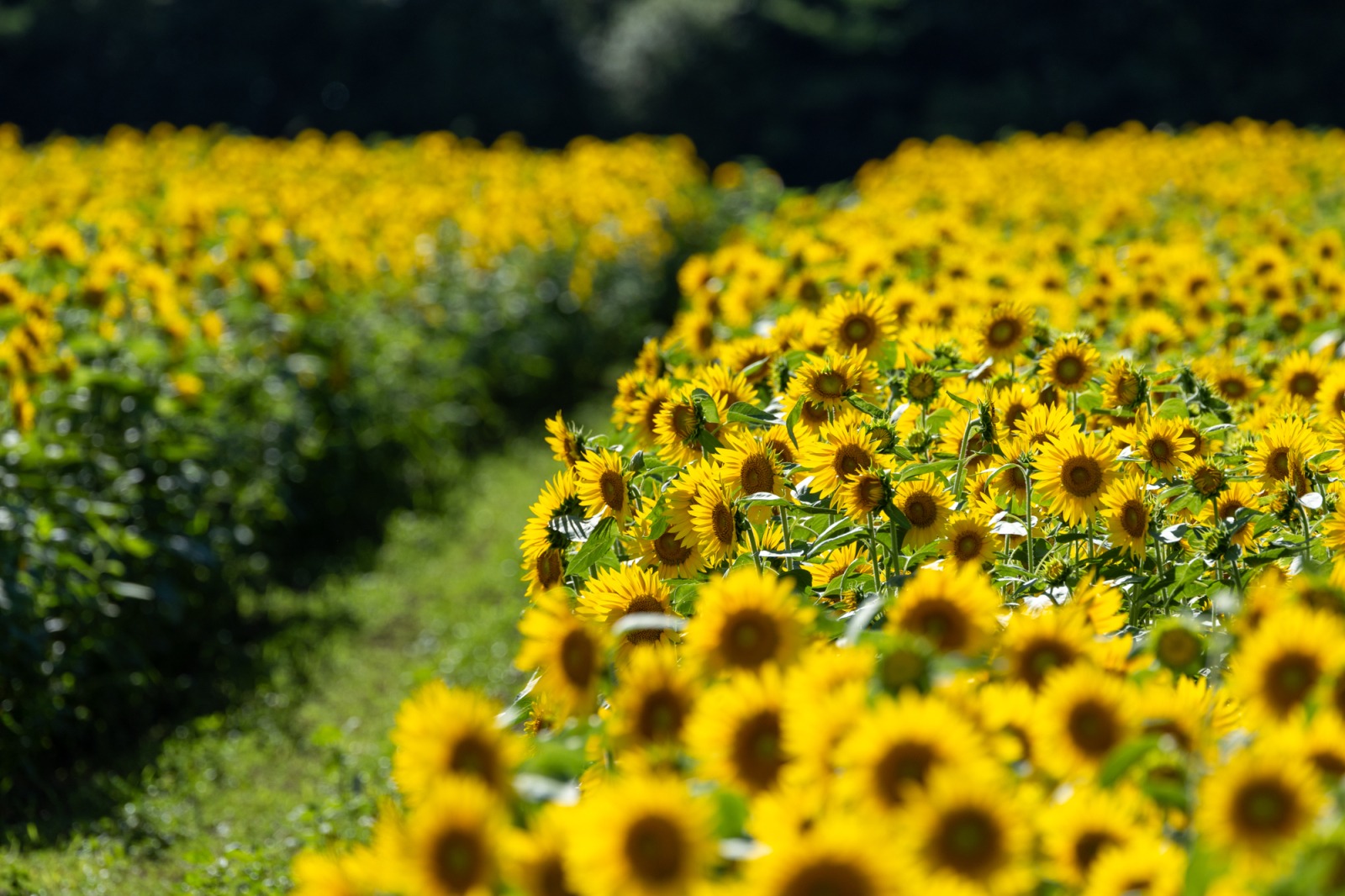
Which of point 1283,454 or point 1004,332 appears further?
point 1004,332

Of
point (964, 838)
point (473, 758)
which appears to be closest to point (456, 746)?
point (473, 758)

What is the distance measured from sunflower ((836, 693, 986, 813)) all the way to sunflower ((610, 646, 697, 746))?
0.21 m

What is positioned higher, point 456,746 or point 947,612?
point 947,612

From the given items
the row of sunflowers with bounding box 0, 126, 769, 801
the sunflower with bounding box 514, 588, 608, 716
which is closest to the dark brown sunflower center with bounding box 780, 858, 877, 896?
the sunflower with bounding box 514, 588, 608, 716

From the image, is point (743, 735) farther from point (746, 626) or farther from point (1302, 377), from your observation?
point (1302, 377)

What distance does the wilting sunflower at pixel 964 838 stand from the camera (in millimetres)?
1146

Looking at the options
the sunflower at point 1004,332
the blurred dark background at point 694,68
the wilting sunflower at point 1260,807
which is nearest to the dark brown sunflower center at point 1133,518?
the sunflower at point 1004,332

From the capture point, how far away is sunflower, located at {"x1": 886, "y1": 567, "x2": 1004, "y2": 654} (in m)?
1.45

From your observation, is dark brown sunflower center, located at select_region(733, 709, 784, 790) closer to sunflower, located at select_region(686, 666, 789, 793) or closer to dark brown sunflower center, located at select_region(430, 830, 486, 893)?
sunflower, located at select_region(686, 666, 789, 793)

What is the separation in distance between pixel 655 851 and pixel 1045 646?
513 millimetres

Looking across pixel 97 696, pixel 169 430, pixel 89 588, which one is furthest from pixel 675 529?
pixel 169 430

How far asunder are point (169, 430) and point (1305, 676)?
181 inches

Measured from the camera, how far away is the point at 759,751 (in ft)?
4.33

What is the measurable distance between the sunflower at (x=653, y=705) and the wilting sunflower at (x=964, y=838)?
0.92 feet
